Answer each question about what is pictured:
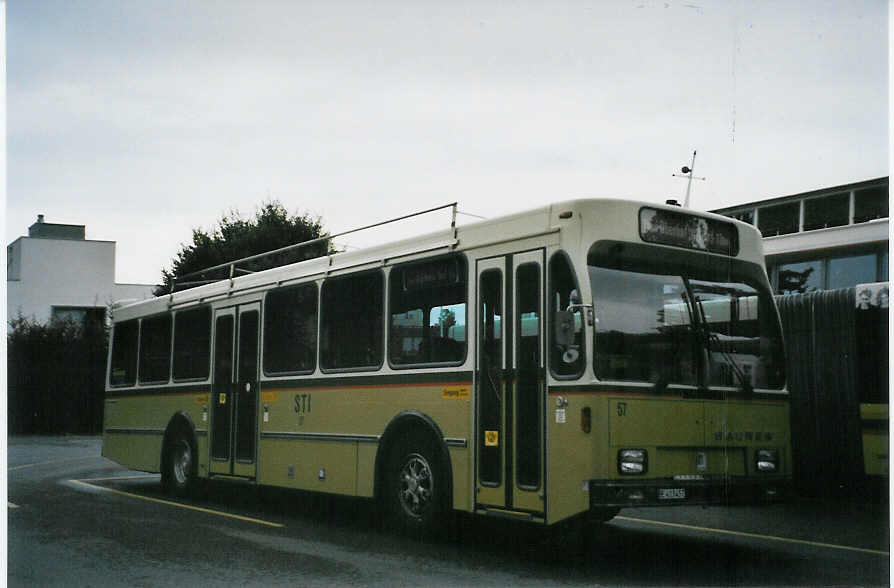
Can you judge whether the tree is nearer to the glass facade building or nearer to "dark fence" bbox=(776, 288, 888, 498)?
the glass facade building

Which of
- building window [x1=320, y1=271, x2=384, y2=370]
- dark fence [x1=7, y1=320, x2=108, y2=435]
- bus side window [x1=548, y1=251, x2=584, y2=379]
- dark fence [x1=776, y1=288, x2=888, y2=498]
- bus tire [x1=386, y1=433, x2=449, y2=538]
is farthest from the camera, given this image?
dark fence [x1=7, y1=320, x2=108, y2=435]

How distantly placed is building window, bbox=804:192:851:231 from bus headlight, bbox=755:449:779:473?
10.8 meters

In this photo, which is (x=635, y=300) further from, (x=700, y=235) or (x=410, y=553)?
(x=410, y=553)

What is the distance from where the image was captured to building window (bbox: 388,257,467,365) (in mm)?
9359

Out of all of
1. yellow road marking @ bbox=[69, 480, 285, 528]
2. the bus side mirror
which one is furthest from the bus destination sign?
yellow road marking @ bbox=[69, 480, 285, 528]

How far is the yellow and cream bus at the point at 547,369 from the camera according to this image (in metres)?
7.91

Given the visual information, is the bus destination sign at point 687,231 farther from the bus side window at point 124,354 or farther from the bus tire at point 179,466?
the bus side window at point 124,354

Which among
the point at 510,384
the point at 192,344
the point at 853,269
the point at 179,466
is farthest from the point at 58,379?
the point at 510,384

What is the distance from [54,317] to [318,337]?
1123 inches

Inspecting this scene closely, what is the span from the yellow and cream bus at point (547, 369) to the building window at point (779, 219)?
13.8 metres

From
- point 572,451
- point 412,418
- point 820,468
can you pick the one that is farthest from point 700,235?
point 820,468

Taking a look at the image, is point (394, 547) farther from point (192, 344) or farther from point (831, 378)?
point (831, 378)

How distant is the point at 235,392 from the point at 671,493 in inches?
273

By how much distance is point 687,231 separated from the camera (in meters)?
8.74
